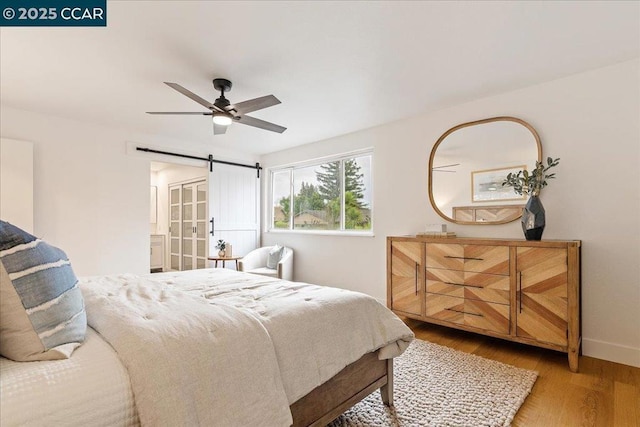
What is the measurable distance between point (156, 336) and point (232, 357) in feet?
0.89

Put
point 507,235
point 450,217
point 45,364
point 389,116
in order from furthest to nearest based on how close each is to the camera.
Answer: point 389,116
point 450,217
point 507,235
point 45,364

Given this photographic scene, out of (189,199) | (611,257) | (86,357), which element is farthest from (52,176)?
(611,257)

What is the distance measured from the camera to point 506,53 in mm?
2420

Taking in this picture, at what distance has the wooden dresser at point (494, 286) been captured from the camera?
2422 millimetres

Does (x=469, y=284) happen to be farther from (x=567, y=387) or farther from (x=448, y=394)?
(x=448, y=394)

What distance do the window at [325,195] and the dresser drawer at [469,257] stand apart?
4.46ft

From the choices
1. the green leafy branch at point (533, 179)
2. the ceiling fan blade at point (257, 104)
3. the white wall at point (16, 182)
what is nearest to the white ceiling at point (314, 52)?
the ceiling fan blade at point (257, 104)

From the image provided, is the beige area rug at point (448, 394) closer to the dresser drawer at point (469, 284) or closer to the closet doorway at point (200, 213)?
the dresser drawer at point (469, 284)

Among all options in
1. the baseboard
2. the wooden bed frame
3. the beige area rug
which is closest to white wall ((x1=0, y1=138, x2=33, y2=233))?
the wooden bed frame

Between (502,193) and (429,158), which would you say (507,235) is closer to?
(502,193)

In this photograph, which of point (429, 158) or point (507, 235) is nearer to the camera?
point (507, 235)

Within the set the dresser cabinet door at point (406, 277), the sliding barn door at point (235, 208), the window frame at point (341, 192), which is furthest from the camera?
the sliding barn door at point (235, 208)

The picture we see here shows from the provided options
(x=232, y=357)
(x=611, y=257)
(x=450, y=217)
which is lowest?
(x=232, y=357)

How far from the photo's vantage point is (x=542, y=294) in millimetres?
2523
